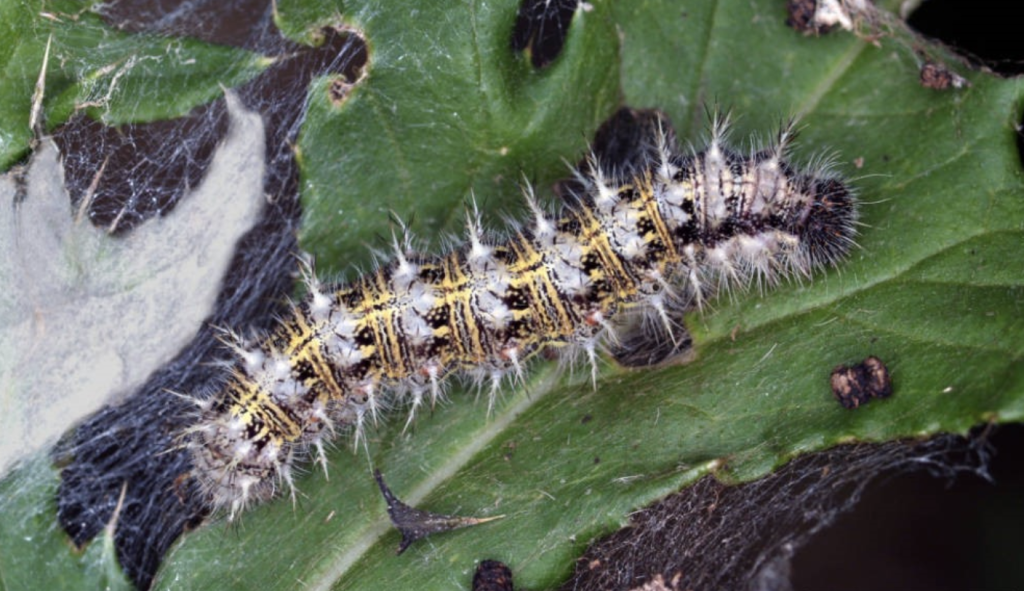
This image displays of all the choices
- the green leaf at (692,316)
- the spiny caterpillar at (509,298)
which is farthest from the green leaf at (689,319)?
the spiny caterpillar at (509,298)

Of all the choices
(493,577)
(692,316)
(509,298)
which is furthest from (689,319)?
(493,577)

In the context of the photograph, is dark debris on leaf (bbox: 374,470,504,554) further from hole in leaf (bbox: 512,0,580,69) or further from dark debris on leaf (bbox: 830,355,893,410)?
hole in leaf (bbox: 512,0,580,69)

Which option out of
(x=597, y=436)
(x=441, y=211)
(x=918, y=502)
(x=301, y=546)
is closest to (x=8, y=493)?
(x=301, y=546)

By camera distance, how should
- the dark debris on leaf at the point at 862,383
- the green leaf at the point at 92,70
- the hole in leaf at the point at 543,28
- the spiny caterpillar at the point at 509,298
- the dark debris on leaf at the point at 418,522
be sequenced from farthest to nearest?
the hole in leaf at the point at 543,28 < the spiny caterpillar at the point at 509,298 < the green leaf at the point at 92,70 < the dark debris on leaf at the point at 418,522 < the dark debris on leaf at the point at 862,383

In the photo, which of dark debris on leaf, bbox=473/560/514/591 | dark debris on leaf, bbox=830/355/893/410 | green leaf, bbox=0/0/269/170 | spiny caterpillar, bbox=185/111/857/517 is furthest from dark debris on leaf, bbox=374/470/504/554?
green leaf, bbox=0/0/269/170

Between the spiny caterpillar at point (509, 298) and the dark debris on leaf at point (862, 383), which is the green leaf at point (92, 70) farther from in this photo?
the dark debris on leaf at point (862, 383)
